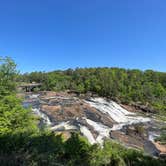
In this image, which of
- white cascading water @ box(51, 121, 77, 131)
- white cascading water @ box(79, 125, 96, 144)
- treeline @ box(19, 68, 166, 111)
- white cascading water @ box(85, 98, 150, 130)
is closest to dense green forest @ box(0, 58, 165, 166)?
white cascading water @ box(79, 125, 96, 144)

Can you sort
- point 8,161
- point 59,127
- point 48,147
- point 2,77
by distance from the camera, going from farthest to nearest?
point 59,127 < point 2,77 < point 48,147 < point 8,161

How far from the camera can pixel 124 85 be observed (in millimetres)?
53219

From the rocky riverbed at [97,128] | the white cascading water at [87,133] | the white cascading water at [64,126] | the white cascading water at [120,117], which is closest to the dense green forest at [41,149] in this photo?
the white cascading water at [87,133]

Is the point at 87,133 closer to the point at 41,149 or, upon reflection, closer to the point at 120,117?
the point at 120,117

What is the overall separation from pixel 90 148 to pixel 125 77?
52.8 meters

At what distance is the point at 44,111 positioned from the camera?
2384cm

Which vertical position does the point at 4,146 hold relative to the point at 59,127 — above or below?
above

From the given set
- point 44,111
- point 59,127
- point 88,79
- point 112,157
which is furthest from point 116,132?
point 88,79

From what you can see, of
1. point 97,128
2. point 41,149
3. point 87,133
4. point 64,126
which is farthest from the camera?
point 97,128

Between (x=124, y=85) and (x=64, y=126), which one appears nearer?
(x=64, y=126)

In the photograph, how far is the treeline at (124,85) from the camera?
45.1 meters

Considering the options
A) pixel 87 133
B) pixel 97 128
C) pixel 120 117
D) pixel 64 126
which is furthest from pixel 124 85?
pixel 87 133

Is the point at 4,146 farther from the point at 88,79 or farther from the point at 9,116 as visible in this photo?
the point at 88,79

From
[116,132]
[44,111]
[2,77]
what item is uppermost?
[2,77]
